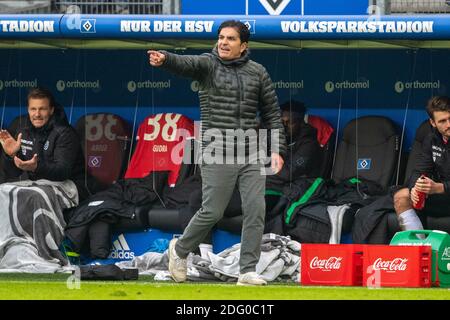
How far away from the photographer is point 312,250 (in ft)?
33.4

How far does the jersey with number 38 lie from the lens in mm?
12867

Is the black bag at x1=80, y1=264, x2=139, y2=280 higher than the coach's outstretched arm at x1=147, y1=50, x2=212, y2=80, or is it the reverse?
the coach's outstretched arm at x1=147, y1=50, x2=212, y2=80

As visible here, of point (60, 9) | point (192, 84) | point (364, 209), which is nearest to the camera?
point (364, 209)

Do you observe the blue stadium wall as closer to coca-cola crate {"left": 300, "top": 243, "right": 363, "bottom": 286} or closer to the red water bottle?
the red water bottle

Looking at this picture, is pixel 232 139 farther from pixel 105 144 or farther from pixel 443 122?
pixel 105 144

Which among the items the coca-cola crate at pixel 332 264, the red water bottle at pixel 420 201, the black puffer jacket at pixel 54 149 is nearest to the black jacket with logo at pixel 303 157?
the red water bottle at pixel 420 201

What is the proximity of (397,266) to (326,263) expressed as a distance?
567 mm

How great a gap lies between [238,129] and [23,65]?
→ 176 inches

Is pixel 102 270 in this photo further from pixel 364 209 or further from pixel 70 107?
pixel 70 107

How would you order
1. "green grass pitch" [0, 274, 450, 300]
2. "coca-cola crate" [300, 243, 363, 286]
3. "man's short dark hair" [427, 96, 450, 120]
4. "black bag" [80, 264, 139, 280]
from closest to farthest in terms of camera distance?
"green grass pitch" [0, 274, 450, 300] → "coca-cola crate" [300, 243, 363, 286] → "black bag" [80, 264, 139, 280] → "man's short dark hair" [427, 96, 450, 120]

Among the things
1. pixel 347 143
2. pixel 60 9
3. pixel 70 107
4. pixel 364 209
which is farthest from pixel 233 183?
pixel 60 9

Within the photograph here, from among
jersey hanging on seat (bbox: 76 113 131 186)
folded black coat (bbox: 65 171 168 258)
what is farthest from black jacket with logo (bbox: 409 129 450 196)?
jersey hanging on seat (bbox: 76 113 131 186)

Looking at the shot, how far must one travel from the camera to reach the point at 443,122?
11078mm

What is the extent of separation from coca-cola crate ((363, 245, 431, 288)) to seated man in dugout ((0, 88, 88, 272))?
298 centimetres
